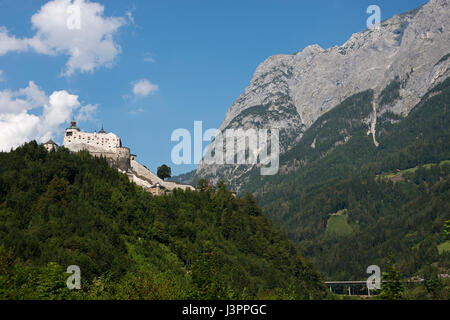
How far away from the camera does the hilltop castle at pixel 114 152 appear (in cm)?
17427

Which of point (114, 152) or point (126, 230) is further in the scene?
point (114, 152)

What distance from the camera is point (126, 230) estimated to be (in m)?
140

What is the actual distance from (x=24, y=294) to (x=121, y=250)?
6584 centimetres

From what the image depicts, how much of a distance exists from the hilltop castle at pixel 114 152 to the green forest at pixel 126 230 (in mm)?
10593

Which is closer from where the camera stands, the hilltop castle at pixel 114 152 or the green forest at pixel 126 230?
the green forest at pixel 126 230

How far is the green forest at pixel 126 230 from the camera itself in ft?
374

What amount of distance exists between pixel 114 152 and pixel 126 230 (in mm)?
49764

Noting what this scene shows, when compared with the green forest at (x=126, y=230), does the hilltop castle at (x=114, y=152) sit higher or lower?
higher

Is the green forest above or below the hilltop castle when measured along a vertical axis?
below

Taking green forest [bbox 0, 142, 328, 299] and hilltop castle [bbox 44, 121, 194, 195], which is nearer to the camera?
green forest [bbox 0, 142, 328, 299]

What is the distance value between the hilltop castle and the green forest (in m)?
10.6

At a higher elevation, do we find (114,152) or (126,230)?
(114,152)

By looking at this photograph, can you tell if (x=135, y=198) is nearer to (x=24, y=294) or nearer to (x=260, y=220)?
(x=260, y=220)

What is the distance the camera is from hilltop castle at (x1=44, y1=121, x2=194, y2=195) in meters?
174
